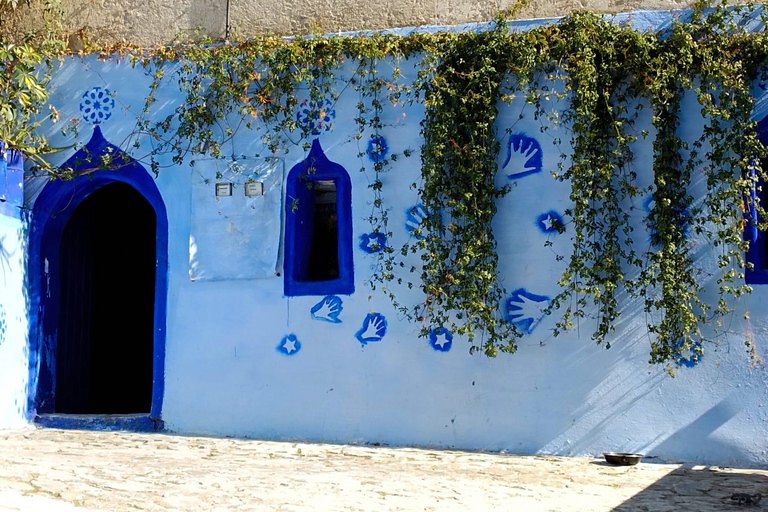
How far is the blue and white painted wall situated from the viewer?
7.26 metres

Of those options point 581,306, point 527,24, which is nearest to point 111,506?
point 581,306

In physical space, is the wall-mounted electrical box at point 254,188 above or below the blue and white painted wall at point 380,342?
above

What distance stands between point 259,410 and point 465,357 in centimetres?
171

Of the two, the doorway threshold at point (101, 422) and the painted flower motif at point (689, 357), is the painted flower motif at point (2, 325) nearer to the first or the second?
the doorway threshold at point (101, 422)

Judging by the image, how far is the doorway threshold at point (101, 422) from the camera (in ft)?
26.8

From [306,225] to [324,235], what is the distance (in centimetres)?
35

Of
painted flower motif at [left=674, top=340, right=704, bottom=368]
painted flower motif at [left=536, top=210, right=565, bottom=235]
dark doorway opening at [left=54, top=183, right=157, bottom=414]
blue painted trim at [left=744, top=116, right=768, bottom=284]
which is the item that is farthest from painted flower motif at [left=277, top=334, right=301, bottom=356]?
blue painted trim at [left=744, top=116, right=768, bottom=284]

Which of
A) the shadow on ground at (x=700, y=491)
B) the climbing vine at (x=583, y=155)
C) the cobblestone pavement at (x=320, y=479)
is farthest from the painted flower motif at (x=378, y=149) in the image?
the shadow on ground at (x=700, y=491)

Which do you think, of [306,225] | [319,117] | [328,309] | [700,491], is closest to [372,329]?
[328,309]

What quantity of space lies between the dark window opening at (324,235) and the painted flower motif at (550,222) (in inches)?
67.6

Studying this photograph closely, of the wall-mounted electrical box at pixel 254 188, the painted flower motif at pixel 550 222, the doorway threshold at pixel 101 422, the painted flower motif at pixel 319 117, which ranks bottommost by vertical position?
the doorway threshold at pixel 101 422

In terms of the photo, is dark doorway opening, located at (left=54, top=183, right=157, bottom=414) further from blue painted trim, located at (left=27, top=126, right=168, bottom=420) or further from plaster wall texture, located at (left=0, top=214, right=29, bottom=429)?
plaster wall texture, located at (left=0, top=214, right=29, bottom=429)

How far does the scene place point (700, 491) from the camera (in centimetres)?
616

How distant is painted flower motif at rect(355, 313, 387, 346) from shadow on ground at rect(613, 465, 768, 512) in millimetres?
2374
